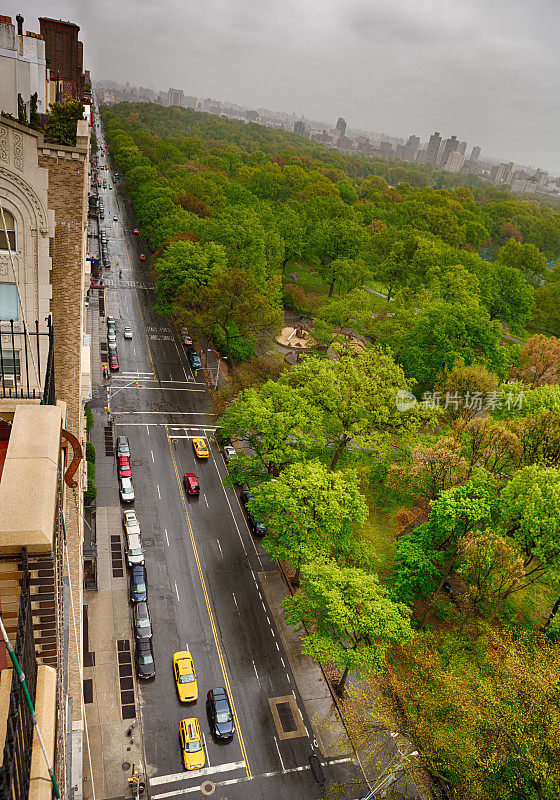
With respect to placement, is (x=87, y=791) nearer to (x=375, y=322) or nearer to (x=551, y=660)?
(x=551, y=660)

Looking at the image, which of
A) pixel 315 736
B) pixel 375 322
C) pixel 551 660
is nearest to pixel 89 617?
pixel 315 736

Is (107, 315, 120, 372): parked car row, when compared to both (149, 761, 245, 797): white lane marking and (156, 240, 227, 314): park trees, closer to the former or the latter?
(156, 240, 227, 314): park trees

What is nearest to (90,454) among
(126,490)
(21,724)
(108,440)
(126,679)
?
(126,490)

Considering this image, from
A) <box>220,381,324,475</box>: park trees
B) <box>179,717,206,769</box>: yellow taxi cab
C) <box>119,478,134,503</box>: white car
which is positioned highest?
<box>220,381,324,475</box>: park trees

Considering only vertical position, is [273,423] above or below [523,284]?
below

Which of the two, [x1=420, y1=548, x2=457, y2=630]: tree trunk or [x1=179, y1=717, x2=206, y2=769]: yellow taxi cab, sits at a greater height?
[x1=420, y1=548, x2=457, y2=630]: tree trunk

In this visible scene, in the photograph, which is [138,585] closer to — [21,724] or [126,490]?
[126,490]

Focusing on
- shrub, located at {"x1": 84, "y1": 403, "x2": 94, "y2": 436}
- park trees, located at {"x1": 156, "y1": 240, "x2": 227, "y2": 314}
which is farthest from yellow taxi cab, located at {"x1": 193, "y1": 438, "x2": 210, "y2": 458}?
park trees, located at {"x1": 156, "y1": 240, "x2": 227, "y2": 314}
